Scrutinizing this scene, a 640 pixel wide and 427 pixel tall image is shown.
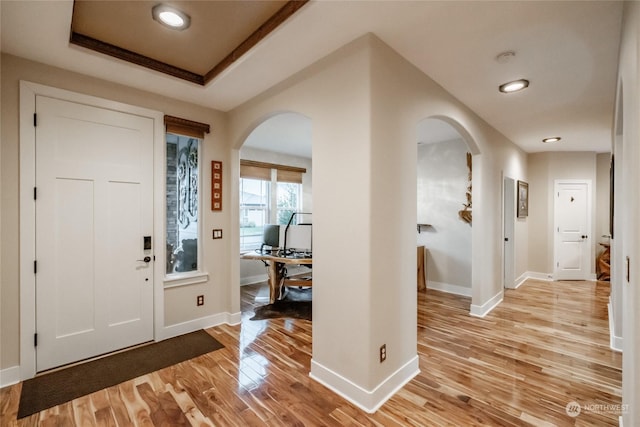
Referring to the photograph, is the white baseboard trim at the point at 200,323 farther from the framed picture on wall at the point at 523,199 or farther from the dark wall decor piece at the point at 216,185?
the framed picture on wall at the point at 523,199

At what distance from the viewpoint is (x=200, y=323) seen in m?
3.30

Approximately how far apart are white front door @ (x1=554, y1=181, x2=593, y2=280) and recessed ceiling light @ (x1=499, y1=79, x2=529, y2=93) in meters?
4.19

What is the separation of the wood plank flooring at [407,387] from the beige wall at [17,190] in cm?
38

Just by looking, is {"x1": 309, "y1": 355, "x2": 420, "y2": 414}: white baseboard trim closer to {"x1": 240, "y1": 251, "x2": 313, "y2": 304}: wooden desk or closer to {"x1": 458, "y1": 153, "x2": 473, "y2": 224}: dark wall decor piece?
{"x1": 240, "y1": 251, "x2": 313, "y2": 304}: wooden desk

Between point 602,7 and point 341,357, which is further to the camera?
point 341,357

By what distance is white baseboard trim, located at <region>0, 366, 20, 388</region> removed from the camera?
220 centimetres

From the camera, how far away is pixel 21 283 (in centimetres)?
228

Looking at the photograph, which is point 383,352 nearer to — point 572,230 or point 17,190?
point 17,190

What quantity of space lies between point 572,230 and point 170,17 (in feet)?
24.5

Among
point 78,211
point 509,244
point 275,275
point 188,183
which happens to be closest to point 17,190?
point 78,211

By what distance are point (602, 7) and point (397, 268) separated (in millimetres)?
2087

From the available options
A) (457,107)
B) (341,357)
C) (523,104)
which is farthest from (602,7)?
(341,357)

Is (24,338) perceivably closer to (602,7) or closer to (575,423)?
(575,423)

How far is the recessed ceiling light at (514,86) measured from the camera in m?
2.71
